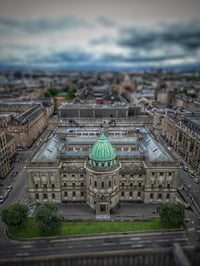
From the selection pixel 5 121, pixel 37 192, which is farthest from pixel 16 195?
pixel 5 121

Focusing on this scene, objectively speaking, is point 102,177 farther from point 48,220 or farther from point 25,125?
point 25,125

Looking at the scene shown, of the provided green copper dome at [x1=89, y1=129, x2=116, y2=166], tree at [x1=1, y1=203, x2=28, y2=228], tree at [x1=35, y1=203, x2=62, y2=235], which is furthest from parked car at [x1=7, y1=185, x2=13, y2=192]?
green copper dome at [x1=89, y1=129, x2=116, y2=166]

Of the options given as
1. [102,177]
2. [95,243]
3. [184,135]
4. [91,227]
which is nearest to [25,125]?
[102,177]

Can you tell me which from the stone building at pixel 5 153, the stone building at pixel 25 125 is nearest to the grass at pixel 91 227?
the stone building at pixel 5 153

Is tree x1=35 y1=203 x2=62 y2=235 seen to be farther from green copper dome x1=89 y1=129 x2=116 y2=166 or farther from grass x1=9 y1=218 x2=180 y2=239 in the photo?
green copper dome x1=89 y1=129 x2=116 y2=166

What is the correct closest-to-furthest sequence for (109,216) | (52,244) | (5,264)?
(5,264), (52,244), (109,216)

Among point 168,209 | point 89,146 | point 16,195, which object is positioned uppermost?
point 89,146

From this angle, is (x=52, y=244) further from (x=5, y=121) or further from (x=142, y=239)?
(x=5, y=121)
